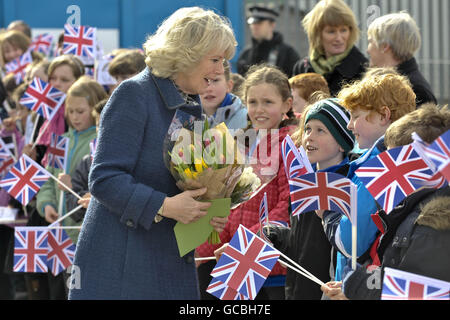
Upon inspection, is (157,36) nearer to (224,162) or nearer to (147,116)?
(147,116)

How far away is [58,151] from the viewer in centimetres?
539

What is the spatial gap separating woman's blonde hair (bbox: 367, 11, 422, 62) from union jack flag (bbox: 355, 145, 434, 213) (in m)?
2.38

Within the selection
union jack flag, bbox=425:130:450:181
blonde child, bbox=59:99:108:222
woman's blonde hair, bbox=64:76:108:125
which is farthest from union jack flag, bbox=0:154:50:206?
union jack flag, bbox=425:130:450:181

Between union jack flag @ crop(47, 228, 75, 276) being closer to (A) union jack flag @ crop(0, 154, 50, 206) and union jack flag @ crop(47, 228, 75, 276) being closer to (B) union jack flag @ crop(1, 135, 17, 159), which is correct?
(A) union jack flag @ crop(0, 154, 50, 206)

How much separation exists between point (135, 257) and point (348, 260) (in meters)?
0.79

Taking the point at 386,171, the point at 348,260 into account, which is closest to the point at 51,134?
the point at 348,260

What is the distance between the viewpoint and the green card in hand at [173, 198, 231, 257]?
116 inches

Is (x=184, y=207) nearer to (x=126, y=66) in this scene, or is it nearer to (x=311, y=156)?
(x=311, y=156)

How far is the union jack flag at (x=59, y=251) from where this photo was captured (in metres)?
4.88

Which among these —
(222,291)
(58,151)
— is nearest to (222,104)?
(58,151)

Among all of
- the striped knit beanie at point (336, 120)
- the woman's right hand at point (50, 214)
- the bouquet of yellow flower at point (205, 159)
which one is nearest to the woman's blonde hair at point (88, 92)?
the woman's right hand at point (50, 214)

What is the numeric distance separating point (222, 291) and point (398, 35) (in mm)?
2374

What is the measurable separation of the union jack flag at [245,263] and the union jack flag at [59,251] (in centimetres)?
209

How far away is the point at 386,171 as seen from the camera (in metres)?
2.59
